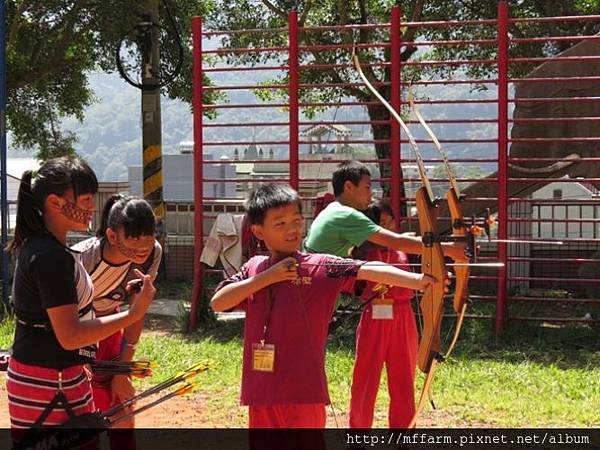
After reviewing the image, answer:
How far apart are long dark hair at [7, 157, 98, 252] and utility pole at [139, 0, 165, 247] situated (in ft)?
29.2

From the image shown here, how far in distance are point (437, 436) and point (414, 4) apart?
367 inches

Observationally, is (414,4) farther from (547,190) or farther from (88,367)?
(547,190)

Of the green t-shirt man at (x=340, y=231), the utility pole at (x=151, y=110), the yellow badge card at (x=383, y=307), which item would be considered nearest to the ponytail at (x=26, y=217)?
the green t-shirt man at (x=340, y=231)

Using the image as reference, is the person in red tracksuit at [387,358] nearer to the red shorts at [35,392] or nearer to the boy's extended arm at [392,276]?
the boy's extended arm at [392,276]

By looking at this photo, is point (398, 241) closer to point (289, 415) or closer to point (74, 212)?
point (289, 415)

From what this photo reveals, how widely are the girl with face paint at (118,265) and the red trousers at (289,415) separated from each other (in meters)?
0.58

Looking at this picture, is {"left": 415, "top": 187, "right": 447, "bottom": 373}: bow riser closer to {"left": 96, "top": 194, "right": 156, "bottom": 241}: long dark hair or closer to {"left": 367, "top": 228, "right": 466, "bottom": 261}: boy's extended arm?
{"left": 367, "top": 228, "right": 466, "bottom": 261}: boy's extended arm

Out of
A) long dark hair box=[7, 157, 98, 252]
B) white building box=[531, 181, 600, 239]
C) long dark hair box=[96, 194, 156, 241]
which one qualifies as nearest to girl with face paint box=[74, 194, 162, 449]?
long dark hair box=[96, 194, 156, 241]

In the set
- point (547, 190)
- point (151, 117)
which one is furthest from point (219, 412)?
point (547, 190)

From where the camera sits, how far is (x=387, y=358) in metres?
5.05

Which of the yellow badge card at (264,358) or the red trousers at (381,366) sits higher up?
the yellow badge card at (264,358)

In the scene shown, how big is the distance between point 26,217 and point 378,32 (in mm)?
13155

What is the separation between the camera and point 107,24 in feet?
45.2

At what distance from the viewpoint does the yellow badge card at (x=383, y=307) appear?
195 inches
